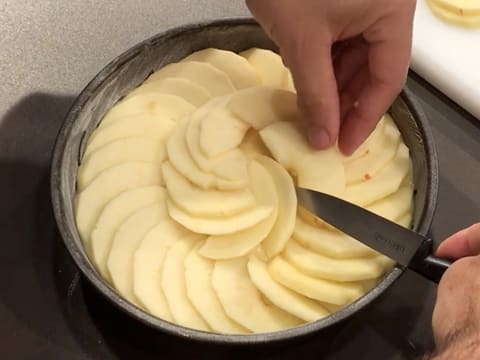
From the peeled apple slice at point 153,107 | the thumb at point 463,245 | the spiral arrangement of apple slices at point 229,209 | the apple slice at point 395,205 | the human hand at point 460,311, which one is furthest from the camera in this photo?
the peeled apple slice at point 153,107

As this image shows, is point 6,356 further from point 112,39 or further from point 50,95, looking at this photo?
point 112,39

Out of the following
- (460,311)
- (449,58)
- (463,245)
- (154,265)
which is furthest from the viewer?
(449,58)

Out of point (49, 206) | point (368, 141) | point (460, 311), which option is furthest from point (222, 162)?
point (460, 311)

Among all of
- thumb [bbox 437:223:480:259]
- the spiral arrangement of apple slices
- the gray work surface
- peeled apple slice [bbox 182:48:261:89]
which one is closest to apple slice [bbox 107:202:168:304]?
the spiral arrangement of apple slices

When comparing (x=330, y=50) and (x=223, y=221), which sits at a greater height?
(x=330, y=50)

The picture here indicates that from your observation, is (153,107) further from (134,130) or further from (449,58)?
(449,58)

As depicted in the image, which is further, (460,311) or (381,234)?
(381,234)

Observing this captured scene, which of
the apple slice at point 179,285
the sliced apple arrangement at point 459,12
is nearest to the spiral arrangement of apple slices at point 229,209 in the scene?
the apple slice at point 179,285

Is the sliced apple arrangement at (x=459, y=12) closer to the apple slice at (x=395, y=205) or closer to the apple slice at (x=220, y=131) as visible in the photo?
the apple slice at (x=395, y=205)

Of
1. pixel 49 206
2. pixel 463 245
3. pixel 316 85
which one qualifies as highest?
pixel 316 85
